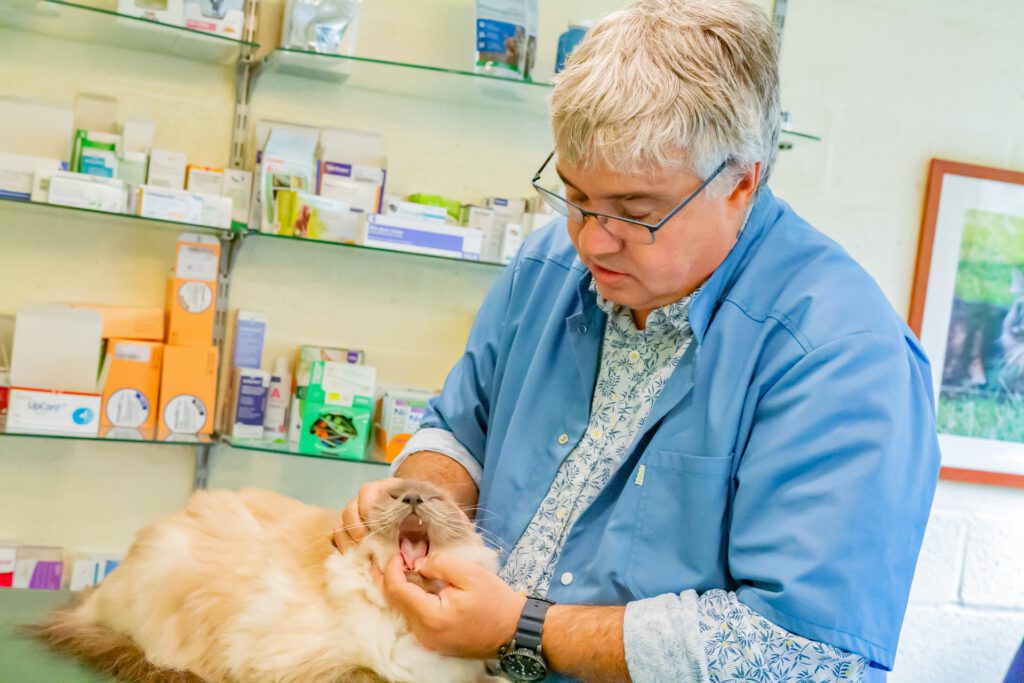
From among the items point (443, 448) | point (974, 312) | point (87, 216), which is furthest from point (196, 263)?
point (974, 312)

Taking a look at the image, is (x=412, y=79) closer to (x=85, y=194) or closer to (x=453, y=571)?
(x=85, y=194)

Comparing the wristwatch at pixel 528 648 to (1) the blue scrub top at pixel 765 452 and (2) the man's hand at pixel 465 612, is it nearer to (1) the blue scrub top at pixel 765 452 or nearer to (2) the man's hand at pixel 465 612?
(2) the man's hand at pixel 465 612

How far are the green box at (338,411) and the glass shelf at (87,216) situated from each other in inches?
20.7

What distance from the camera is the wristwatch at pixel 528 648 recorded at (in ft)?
4.58

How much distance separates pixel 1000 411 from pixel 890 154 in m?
1.00

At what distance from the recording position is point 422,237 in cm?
292

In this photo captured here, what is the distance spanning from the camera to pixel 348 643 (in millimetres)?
1507

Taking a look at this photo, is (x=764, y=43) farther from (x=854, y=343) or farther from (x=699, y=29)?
(x=854, y=343)

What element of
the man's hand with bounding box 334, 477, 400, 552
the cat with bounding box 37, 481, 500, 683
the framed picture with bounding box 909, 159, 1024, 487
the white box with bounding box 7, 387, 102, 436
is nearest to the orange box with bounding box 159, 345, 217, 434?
the white box with bounding box 7, 387, 102, 436

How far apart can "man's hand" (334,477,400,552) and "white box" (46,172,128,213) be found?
1.48 m

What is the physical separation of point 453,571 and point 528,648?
153 millimetres

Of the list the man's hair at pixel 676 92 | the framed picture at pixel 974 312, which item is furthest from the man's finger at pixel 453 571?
the framed picture at pixel 974 312

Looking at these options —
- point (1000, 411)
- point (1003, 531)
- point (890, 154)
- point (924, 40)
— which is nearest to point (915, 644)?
point (1003, 531)

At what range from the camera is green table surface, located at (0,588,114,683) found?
5.07 feet
